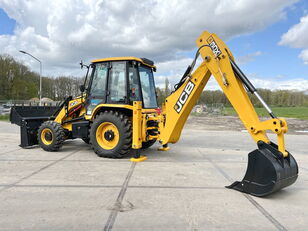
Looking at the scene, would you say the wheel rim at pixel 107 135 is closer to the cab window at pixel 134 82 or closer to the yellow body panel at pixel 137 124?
the yellow body panel at pixel 137 124

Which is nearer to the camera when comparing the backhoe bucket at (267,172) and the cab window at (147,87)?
the backhoe bucket at (267,172)

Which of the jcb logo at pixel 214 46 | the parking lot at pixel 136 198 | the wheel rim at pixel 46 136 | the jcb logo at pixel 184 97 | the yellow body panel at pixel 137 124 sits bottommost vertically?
the parking lot at pixel 136 198

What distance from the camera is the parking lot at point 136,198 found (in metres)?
3.07

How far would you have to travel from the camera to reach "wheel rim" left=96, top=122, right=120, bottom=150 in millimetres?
6621

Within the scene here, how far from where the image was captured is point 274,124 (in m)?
4.12

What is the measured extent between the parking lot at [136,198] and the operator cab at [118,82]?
166cm

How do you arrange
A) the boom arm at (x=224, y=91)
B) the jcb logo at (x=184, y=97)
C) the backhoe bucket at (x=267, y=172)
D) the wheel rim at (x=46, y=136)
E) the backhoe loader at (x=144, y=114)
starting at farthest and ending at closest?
1. the wheel rim at (x=46, y=136)
2. the jcb logo at (x=184, y=97)
3. the boom arm at (x=224, y=91)
4. the backhoe loader at (x=144, y=114)
5. the backhoe bucket at (x=267, y=172)

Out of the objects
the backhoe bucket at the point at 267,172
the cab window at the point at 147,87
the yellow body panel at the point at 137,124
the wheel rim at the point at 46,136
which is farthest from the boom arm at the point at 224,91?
the wheel rim at the point at 46,136

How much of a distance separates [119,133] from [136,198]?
2.77 m

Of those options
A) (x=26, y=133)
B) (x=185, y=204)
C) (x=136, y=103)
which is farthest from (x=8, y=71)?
(x=185, y=204)

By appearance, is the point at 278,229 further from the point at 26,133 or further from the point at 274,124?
the point at 26,133

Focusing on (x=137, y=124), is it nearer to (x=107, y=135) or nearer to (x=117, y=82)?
(x=107, y=135)

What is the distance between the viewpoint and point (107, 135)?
6660 millimetres

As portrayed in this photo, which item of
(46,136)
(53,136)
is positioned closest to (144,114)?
(53,136)
